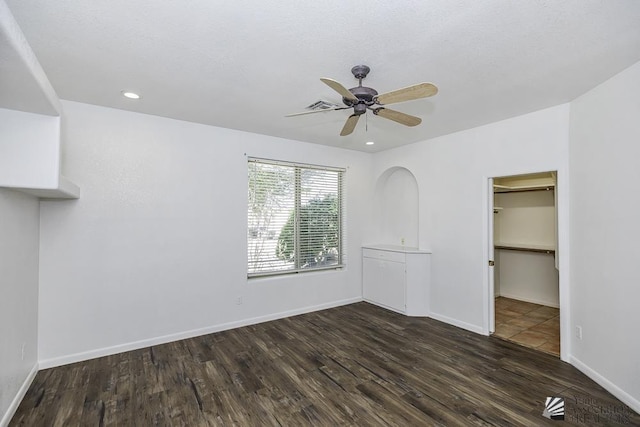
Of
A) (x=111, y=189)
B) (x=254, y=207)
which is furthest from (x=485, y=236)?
(x=111, y=189)

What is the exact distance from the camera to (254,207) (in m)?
4.44

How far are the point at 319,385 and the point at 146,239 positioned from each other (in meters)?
2.55

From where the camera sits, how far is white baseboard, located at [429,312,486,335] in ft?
13.1

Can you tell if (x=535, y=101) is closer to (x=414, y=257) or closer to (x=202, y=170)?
(x=414, y=257)

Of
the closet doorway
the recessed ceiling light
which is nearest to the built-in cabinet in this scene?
the closet doorway

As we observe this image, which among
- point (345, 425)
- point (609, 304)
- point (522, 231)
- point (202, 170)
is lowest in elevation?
point (345, 425)

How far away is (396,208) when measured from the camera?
5.62m

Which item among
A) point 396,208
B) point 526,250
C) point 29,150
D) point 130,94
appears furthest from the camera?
point 396,208

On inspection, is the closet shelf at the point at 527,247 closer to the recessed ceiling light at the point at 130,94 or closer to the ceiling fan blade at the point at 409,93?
the ceiling fan blade at the point at 409,93

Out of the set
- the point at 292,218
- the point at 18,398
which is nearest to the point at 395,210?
the point at 292,218

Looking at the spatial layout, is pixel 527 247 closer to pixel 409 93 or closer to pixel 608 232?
pixel 608 232

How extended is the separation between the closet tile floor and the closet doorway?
0.01 meters

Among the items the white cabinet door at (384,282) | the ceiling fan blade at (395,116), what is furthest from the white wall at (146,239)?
the ceiling fan blade at (395,116)

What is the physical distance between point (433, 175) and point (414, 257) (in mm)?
1297
